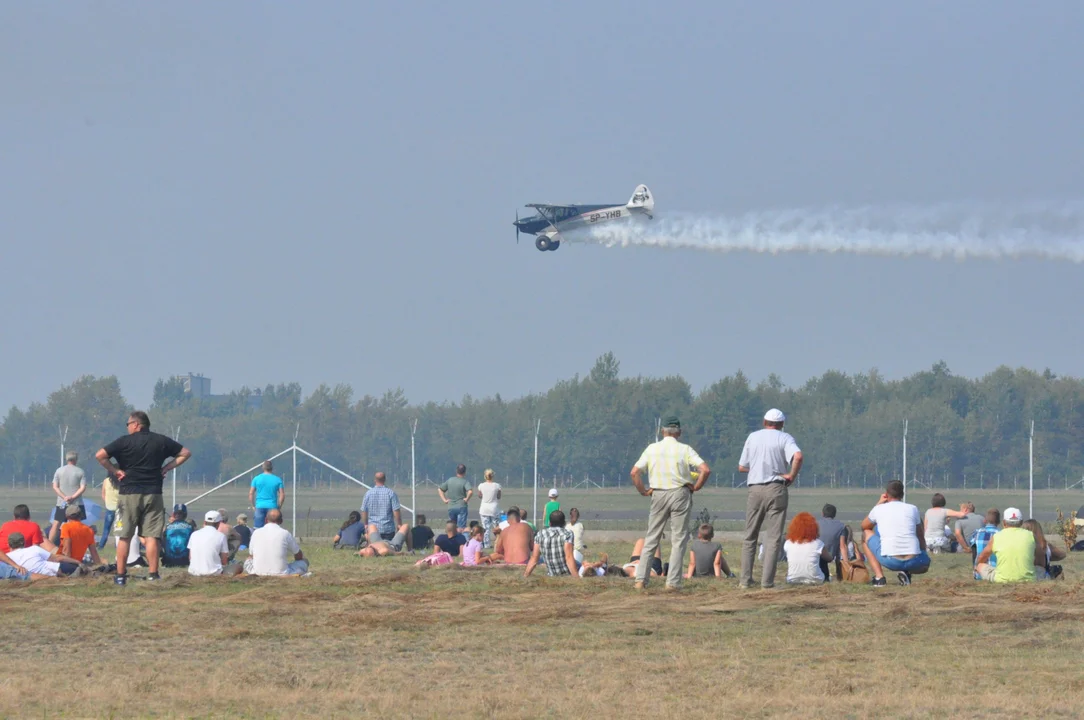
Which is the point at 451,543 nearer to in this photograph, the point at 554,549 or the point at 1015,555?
the point at 554,549

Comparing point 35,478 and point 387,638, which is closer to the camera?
point 387,638

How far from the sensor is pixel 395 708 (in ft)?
22.6

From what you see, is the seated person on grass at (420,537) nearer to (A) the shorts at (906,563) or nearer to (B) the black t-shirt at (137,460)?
(B) the black t-shirt at (137,460)

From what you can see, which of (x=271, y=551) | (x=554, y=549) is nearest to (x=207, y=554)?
(x=271, y=551)

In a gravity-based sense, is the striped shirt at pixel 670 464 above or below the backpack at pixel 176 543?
above

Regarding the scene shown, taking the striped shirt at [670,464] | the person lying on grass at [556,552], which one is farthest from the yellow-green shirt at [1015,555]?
the person lying on grass at [556,552]

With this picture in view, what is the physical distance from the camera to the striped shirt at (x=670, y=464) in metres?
12.5

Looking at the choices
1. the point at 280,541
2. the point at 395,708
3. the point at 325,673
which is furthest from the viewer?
the point at 280,541

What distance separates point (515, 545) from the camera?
52.6ft

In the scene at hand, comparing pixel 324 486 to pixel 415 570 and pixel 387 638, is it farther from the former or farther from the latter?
pixel 387 638

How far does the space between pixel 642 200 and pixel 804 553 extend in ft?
137

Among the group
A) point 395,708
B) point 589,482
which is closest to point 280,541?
point 395,708

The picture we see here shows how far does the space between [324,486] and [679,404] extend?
22.3m

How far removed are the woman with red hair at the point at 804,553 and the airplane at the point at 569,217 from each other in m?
37.1
